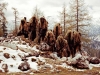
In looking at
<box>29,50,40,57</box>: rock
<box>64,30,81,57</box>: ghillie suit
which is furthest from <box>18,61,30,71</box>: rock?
<box>64,30,81,57</box>: ghillie suit

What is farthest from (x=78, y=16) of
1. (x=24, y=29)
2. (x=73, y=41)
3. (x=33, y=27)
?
(x=73, y=41)

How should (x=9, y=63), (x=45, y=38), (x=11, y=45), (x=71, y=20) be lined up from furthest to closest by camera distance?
(x=71, y=20) → (x=45, y=38) → (x=11, y=45) → (x=9, y=63)

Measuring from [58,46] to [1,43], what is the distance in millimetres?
8773

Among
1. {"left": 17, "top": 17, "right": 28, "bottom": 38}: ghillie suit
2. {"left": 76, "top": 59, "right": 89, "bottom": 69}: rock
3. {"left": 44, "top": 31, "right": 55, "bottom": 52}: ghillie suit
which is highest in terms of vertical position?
{"left": 17, "top": 17, "right": 28, "bottom": 38}: ghillie suit

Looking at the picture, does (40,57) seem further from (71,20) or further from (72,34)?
(71,20)

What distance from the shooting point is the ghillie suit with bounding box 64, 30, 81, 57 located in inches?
1506

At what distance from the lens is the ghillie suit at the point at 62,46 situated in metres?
37.5

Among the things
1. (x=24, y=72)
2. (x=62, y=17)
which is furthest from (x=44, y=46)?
(x=62, y=17)

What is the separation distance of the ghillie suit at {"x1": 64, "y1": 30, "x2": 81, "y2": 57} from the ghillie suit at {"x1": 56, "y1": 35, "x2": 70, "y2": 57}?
1025mm

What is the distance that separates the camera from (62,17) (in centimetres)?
5956

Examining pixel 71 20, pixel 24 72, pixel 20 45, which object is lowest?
pixel 24 72

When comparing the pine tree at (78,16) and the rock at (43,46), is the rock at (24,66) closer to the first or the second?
the rock at (43,46)

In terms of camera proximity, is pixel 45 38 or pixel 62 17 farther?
pixel 62 17

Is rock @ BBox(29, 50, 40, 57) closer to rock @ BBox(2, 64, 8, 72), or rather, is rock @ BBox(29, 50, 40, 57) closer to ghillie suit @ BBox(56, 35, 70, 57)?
ghillie suit @ BBox(56, 35, 70, 57)
